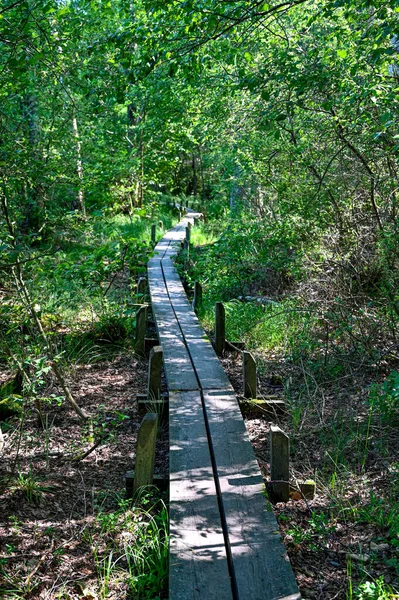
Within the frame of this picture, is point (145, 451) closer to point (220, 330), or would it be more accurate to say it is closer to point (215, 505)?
point (215, 505)

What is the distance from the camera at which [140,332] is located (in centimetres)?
771

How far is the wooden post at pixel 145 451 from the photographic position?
3924 mm

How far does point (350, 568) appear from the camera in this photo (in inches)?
126

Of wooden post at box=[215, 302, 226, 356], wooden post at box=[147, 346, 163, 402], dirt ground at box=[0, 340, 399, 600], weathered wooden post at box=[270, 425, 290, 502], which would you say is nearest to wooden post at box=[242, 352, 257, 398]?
dirt ground at box=[0, 340, 399, 600]

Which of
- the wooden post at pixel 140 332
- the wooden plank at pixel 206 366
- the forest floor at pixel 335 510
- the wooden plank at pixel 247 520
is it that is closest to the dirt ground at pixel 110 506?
the forest floor at pixel 335 510

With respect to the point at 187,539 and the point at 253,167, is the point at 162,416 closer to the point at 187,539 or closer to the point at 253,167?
the point at 187,539

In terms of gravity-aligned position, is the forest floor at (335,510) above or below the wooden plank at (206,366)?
below

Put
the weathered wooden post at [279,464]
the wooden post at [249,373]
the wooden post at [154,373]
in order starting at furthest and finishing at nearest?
the wooden post at [154,373] → the wooden post at [249,373] → the weathered wooden post at [279,464]

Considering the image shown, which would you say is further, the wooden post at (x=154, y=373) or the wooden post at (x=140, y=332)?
the wooden post at (x=140, y=332)

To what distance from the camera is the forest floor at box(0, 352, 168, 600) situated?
3.22m

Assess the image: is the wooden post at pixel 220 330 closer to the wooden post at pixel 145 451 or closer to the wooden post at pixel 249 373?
the wooden post at pixel 249 373

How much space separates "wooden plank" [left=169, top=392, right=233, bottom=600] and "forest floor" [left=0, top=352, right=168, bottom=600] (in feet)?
1.41

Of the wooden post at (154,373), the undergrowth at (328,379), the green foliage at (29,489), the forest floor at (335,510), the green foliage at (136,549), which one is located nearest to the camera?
the green foliage at (136,549)

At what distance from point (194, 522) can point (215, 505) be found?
0.75 feet
